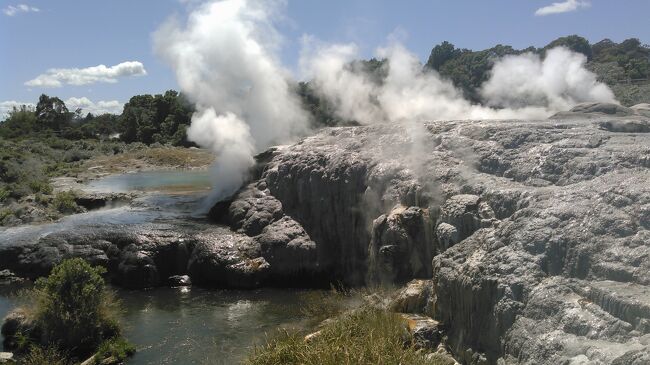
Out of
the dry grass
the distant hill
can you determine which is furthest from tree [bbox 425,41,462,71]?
the dry grass

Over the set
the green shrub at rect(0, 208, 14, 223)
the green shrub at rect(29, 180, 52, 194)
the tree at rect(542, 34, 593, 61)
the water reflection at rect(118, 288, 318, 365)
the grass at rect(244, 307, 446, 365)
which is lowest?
the water reflection at rect(118, 288, 318, 365)

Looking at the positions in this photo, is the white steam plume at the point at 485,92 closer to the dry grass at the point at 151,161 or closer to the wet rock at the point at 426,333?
the wet rock at the point at 426,333

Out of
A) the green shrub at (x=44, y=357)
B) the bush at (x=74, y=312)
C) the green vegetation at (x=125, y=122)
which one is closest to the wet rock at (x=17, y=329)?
the bush at (x=74, y=312)

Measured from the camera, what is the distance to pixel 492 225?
9.82 meters

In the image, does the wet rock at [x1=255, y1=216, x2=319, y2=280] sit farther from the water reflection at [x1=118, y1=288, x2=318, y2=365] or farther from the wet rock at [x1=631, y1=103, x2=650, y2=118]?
the wet rock at [x1=631, y1=103, x2=650, y2=118]

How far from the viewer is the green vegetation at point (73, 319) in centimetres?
1093

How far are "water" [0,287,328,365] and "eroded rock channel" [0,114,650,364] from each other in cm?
76

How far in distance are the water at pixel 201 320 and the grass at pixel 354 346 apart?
189cm

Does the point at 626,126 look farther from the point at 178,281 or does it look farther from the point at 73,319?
the point at 73,319

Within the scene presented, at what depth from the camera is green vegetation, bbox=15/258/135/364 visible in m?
10.9

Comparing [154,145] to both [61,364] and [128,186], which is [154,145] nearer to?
[128,186]

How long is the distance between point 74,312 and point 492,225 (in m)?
7.64

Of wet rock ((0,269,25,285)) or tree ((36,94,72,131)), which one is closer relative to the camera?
wet rock ((0,269,25,285))

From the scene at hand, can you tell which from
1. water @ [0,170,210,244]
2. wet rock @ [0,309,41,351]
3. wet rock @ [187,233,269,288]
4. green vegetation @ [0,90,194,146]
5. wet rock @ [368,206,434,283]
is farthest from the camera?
green vegetation @ [0,90,194,146]
